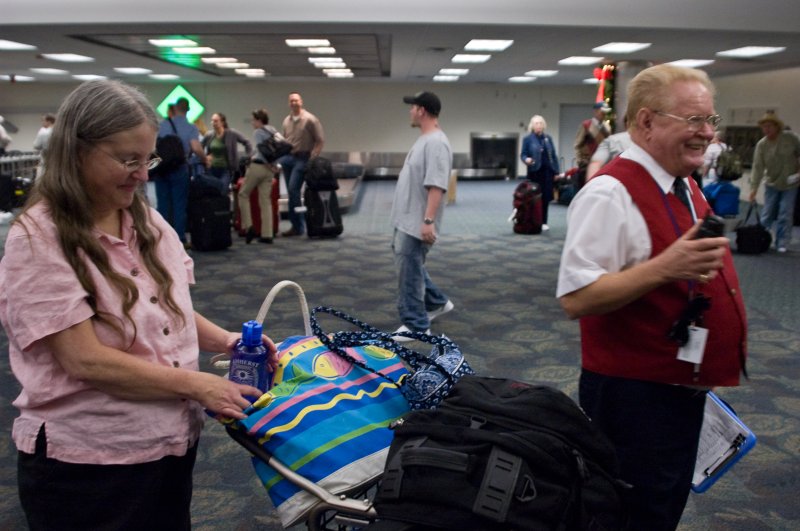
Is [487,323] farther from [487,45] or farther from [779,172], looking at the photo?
[487,45]

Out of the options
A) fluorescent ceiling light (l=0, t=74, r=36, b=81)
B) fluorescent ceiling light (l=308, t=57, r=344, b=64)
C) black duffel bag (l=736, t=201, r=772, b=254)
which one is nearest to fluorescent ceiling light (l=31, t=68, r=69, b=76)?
fluorescent ceiling light (l=0, t=74, r=36, b=81)

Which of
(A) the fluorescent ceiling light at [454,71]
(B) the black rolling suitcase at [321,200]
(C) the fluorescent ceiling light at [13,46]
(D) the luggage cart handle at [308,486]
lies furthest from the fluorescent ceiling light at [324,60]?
(D) the luggage cart handle at [308,486]

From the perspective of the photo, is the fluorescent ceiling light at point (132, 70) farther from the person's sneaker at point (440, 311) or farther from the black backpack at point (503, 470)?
the black backpack at point (503, 470)

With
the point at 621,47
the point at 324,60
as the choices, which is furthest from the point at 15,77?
the point at 621,47

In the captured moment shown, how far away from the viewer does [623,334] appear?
1.68 m

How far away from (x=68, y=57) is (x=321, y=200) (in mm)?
9140

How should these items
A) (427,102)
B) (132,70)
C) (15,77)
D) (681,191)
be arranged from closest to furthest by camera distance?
(681,191)
(427,102)
(132,70)
(15,77)

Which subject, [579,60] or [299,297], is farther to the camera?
[579,60]

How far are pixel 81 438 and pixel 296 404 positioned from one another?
420 millimetres

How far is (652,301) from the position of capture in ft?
5.34

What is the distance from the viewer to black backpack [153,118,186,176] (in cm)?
809

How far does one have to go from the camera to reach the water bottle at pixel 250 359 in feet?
5.22

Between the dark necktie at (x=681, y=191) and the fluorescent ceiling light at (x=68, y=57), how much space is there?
1555cm

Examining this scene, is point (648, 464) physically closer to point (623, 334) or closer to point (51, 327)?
point (623, 334)
